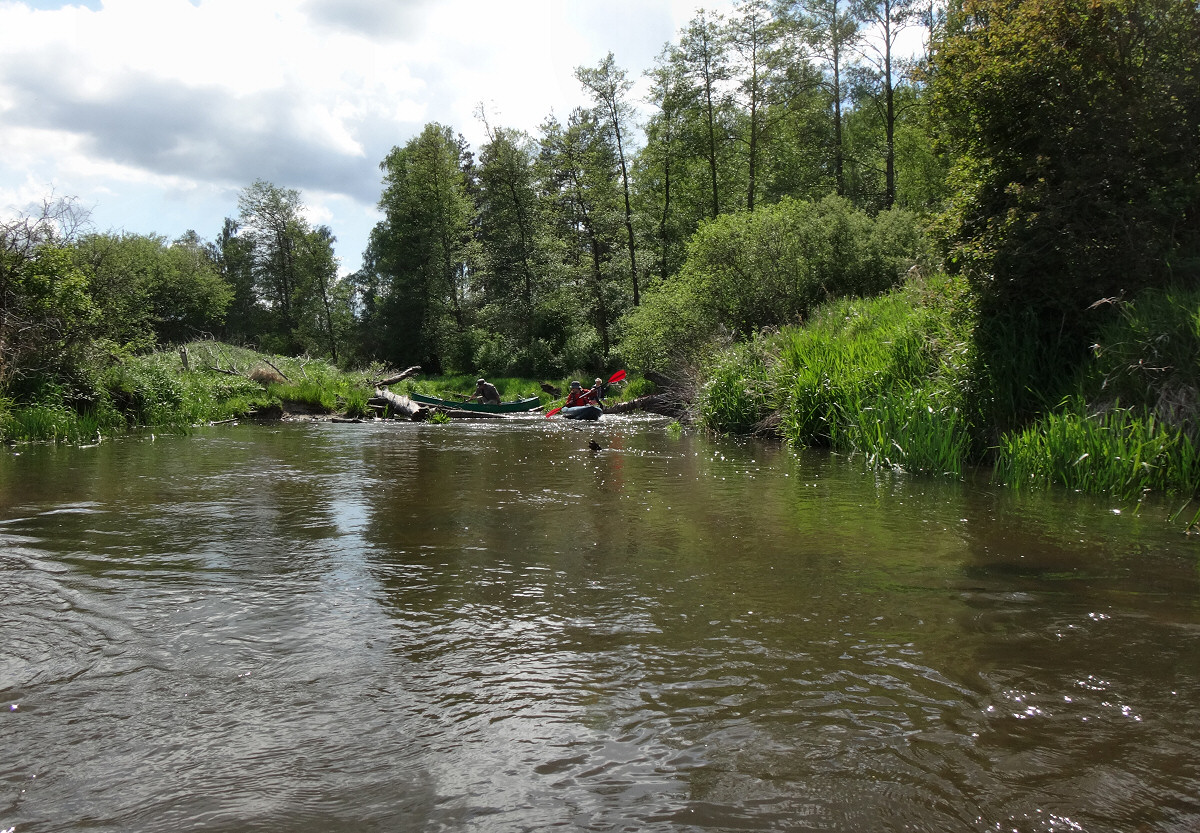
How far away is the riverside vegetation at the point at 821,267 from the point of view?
31.2 feet

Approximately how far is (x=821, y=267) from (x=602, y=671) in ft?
65.1

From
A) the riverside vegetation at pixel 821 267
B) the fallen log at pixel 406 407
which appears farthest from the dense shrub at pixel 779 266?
the fallen log at pixel 406 407

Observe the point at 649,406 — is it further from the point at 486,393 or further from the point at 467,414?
the point at 467,414

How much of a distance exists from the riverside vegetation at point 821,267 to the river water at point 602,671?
294 cm

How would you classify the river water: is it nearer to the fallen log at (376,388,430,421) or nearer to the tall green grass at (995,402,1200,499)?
the tall green grass at (995,402,1200,499)

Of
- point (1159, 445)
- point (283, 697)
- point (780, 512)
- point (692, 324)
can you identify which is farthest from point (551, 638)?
point (692, 324)

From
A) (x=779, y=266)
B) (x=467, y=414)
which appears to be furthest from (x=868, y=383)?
(x=467, y=414)

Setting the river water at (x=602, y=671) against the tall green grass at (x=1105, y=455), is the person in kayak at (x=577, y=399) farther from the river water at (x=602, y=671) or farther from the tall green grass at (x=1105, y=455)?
the river water at (x=602, y=671)

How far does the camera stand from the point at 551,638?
4.00 metres

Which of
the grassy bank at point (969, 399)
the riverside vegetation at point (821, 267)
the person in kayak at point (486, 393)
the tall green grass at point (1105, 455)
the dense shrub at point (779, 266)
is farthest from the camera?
the person in kayak at point (486, 393)

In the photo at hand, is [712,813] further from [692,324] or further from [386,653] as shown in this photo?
[692,324]

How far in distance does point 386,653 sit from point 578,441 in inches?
505

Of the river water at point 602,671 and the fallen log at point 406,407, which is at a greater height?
the fallen log at point 406,407

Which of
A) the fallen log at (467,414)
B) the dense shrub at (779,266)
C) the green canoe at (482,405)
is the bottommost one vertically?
the fallen log at (467,414)
